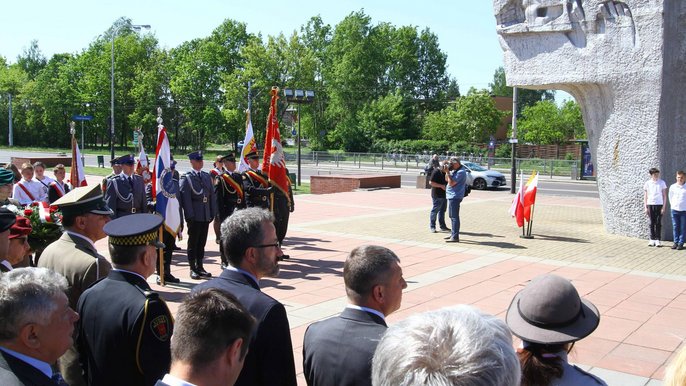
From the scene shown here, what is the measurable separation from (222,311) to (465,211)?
57.6ft

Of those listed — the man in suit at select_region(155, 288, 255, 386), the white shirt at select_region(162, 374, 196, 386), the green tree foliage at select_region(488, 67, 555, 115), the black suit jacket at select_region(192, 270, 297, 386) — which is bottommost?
the black suit jacket at select_region(192, 270, 297, 386)

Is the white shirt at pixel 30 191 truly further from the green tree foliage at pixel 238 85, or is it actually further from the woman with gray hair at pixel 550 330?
the green tree foliage at pixel 238 85

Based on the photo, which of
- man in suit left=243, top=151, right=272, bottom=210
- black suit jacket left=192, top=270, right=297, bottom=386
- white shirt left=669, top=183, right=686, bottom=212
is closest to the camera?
black suit jacket left=192, top=270, right=297, bottom=386

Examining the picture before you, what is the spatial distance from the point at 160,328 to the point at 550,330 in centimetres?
183

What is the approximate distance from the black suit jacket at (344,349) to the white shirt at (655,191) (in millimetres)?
11595

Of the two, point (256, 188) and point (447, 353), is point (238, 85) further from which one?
point (447, 353)

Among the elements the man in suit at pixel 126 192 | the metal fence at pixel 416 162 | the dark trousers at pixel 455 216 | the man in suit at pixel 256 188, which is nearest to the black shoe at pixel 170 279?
the man in suit at pixel 126 192

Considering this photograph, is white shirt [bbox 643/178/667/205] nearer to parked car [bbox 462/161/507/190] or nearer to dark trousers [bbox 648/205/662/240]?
dark trousers [bbox 648/205/662/240]

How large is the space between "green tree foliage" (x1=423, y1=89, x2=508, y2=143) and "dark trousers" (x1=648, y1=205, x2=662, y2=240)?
149ft

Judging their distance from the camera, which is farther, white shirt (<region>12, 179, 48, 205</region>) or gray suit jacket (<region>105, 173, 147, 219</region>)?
white shirt (<region>12, 179, 48, 205</region>)

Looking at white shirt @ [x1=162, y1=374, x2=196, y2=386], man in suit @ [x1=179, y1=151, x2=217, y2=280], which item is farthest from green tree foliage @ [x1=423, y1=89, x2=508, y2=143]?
white shirt @ [x1=162, y1=374, x2=196, y2=386]

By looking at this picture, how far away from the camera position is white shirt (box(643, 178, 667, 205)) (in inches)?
512

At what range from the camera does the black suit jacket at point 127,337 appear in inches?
124

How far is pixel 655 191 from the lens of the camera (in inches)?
513
